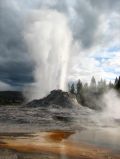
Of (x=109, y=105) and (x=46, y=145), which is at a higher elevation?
(x=109, y=105)

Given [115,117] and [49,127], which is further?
[115,117]

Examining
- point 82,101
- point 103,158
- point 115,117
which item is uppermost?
point 82,101

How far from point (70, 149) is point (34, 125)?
61.5 feet

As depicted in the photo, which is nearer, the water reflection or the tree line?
the water reflection

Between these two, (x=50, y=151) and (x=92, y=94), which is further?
(x=92, y=94)

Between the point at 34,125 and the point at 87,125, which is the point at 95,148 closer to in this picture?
the point at 34,125

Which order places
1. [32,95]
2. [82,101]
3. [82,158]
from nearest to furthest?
[82,158]
[32,95]
[82,101]

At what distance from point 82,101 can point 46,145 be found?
64119mm

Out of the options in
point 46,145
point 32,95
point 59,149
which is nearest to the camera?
point 59,149

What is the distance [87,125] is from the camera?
47.9 m

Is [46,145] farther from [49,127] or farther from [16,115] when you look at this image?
[16,115]

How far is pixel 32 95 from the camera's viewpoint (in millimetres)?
78188

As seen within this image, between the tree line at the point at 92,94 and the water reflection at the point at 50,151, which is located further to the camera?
the tree line at the point at 92,94

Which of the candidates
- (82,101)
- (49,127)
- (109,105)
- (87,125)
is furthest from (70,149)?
(82,101)
